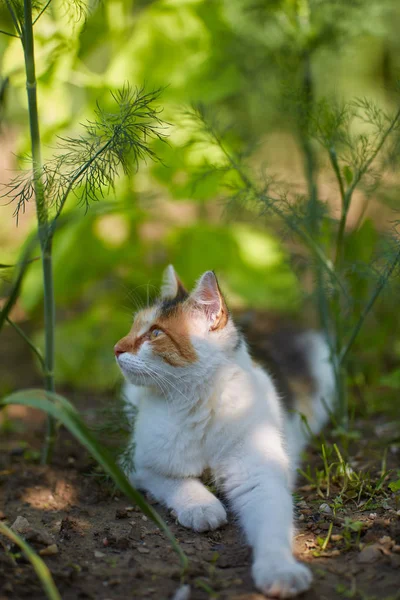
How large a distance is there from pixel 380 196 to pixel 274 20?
1069mm

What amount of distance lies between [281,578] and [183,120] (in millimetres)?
1971

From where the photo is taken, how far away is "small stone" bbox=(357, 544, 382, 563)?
1.64m

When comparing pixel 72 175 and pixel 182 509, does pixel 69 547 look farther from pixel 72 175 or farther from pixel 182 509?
pixel 72 175

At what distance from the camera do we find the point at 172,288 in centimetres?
238

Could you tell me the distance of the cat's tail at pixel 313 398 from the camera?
8.59 feet

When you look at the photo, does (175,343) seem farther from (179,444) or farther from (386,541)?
(386,541)

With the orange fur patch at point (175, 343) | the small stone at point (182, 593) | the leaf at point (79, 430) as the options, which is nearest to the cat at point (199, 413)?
the orange fur patch at point (175, 343)

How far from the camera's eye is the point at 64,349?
376 cm

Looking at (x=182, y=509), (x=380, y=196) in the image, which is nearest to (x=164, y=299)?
(x=182, y=509)

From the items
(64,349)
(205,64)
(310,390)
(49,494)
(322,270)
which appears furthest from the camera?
(64,349)

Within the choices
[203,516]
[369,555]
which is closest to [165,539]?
[203,516]

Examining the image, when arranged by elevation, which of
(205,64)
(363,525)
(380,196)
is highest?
(205,64)

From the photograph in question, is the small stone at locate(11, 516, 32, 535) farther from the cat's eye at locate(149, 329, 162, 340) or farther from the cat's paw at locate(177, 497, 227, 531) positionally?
the cat's eye at locate(149, 329, 162, 340)

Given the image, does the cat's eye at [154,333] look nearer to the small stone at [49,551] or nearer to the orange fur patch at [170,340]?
the orange fur patch at [170,340]
